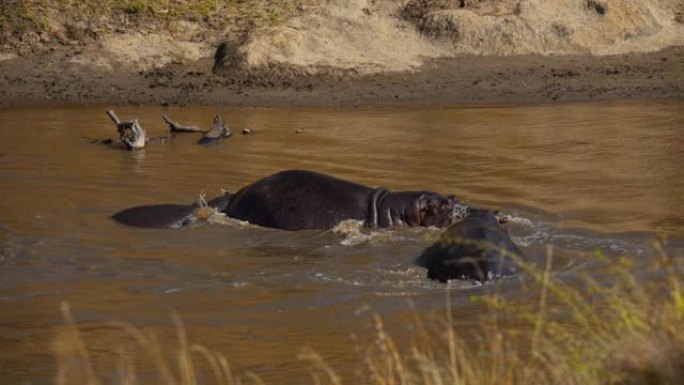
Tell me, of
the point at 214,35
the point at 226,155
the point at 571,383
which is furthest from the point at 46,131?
the point at 571,383

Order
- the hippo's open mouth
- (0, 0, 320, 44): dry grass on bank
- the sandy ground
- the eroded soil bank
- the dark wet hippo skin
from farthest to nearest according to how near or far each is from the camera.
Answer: (0, 0, 320, 44): dry grass on bank, the eroded soil bank, the sandy ground, the hippo's open mouth, the dark wet hippo skin

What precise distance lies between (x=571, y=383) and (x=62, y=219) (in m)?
7.04

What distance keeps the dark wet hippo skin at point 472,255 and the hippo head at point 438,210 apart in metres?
1.25

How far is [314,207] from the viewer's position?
1018 cm

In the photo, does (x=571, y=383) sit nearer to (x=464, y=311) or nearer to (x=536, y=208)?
(x=464, y=311)

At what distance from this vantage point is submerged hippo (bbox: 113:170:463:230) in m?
10.1

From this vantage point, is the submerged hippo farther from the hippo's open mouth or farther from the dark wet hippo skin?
the dark wet hippo skin

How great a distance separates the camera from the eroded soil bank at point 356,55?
741 inches

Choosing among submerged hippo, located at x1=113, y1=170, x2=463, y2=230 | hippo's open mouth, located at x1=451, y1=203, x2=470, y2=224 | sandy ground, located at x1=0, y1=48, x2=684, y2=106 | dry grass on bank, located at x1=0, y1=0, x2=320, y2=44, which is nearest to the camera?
hippo's open mouth, located at x1=451, y1=203, x2=470, y2=224

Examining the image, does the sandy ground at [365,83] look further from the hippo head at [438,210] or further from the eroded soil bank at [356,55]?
the hippo head at [438,210]

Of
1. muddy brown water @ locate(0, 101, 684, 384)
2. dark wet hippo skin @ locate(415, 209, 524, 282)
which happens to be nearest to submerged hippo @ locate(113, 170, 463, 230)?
muddy brown water @ locate(0, 101, 684, 384)

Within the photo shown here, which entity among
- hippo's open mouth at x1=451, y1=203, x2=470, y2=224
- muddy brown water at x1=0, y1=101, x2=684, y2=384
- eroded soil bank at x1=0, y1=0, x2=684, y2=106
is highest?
eroded soil bank at x1=0, y1=0, x2=684, y2=106

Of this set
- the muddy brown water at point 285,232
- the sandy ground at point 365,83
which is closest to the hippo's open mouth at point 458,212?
the muddy brown water at point 285,232

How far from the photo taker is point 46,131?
16.2 m
